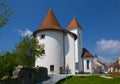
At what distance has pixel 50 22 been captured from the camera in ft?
148

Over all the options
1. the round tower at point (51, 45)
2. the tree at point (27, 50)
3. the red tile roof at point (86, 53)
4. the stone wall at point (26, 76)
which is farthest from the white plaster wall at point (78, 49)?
the stone wall at point (26, 76)

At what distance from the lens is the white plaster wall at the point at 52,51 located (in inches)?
1645

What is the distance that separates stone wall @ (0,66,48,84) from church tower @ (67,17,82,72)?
21913 millimetres

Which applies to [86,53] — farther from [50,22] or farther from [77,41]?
[50,22]

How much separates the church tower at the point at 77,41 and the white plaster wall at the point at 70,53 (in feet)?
16.8

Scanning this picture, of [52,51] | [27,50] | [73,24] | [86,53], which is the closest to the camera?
[27,50]

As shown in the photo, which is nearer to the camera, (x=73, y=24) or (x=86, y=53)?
(x=86, y=53)

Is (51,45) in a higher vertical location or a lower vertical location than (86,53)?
higher

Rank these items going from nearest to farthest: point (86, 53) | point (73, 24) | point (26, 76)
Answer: point (26, 76), point (86, 53), point (73, 24)

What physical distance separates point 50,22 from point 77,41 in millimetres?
10768

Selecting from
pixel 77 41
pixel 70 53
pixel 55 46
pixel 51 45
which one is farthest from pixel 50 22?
pixel 77 41

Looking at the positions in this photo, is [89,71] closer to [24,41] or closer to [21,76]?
[24,41]

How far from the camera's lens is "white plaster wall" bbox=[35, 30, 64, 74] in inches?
1645

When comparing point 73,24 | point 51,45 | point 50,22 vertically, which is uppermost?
point 73,24
